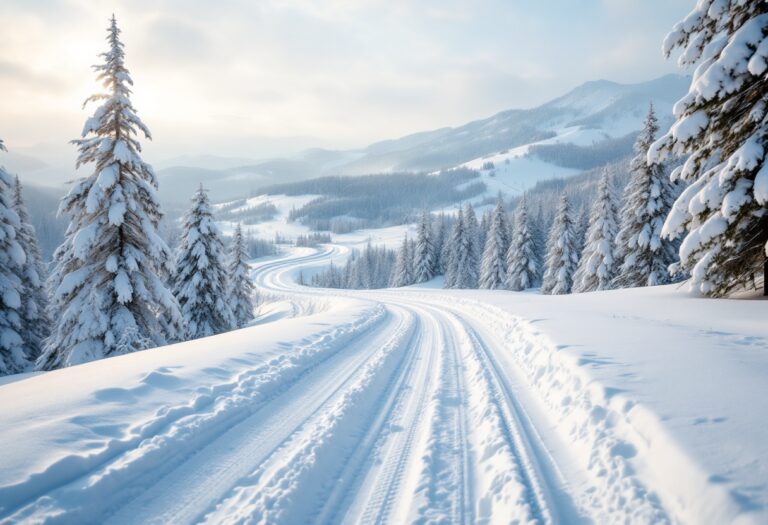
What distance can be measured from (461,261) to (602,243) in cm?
2411

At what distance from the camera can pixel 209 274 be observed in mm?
23438

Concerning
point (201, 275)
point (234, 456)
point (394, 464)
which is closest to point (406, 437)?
point (394, 464)

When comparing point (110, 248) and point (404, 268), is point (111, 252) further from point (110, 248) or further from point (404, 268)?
point (404, 268)

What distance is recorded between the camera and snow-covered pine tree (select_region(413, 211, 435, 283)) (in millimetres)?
59094

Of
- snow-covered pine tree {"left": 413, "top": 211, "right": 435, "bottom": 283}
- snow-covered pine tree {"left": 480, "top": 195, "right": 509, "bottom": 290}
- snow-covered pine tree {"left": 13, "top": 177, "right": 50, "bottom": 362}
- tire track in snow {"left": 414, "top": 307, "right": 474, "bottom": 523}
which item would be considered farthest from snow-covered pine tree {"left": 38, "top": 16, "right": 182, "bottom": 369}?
snow-covered pine tree {"left": 413, "top": 211, "right": 435, "bottom": 283}

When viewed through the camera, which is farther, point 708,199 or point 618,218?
point 618,218

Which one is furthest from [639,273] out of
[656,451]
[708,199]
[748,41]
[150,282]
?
[150,282]

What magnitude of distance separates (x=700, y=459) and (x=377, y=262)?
86.0m

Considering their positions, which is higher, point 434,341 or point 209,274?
point 209,274

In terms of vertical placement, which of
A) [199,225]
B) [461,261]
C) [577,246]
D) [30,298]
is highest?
[199,225]

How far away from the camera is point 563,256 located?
3688cm

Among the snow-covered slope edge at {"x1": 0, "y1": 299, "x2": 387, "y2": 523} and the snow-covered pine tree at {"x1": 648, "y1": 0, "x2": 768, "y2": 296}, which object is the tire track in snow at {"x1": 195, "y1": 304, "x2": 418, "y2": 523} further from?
the snow-covered pine tree at {"x1": 648, "y1": 0, "x2": 768, "y2": 296}

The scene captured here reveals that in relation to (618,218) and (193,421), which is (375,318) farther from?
(618,218)

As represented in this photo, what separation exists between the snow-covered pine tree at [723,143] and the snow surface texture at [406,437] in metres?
3.17
